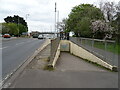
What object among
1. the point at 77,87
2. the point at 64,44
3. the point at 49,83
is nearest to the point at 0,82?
the point at 49,83

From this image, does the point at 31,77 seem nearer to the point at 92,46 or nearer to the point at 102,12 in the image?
the point at 92,46

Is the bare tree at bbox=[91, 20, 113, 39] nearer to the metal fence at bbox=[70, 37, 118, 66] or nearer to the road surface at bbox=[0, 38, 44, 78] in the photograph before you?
the road surface at bbox=[0, 38, 44, 78]

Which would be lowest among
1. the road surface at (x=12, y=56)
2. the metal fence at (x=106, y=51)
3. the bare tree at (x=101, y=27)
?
the road surface at (x=12, y=56)

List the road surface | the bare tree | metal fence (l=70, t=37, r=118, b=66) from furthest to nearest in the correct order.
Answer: the bare tree → metal fence (l=70, t=37, r=118, b=66) → the road surface

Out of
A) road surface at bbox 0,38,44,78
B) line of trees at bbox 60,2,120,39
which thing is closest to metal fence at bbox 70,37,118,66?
road surface at bbox 0,38,44,78

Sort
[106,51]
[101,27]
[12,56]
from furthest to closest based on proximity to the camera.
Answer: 1. [101,27]
2. [12,56]
3. [106,51]

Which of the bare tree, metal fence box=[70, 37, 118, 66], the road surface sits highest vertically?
the bare tree

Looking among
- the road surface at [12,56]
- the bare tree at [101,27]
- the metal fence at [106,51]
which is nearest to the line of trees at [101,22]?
the bare tree at [101,27]

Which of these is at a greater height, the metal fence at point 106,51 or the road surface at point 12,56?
the metal fence at point 106,51

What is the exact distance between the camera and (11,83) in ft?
25.8

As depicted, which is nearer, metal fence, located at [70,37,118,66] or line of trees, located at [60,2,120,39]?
metal fence, located at [70,37,118,66]

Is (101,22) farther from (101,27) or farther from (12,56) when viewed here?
(12,56)

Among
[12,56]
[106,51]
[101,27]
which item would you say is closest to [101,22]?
[101,27]

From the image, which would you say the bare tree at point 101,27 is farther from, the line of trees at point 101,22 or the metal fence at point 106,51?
the metal fence at point 106,51
